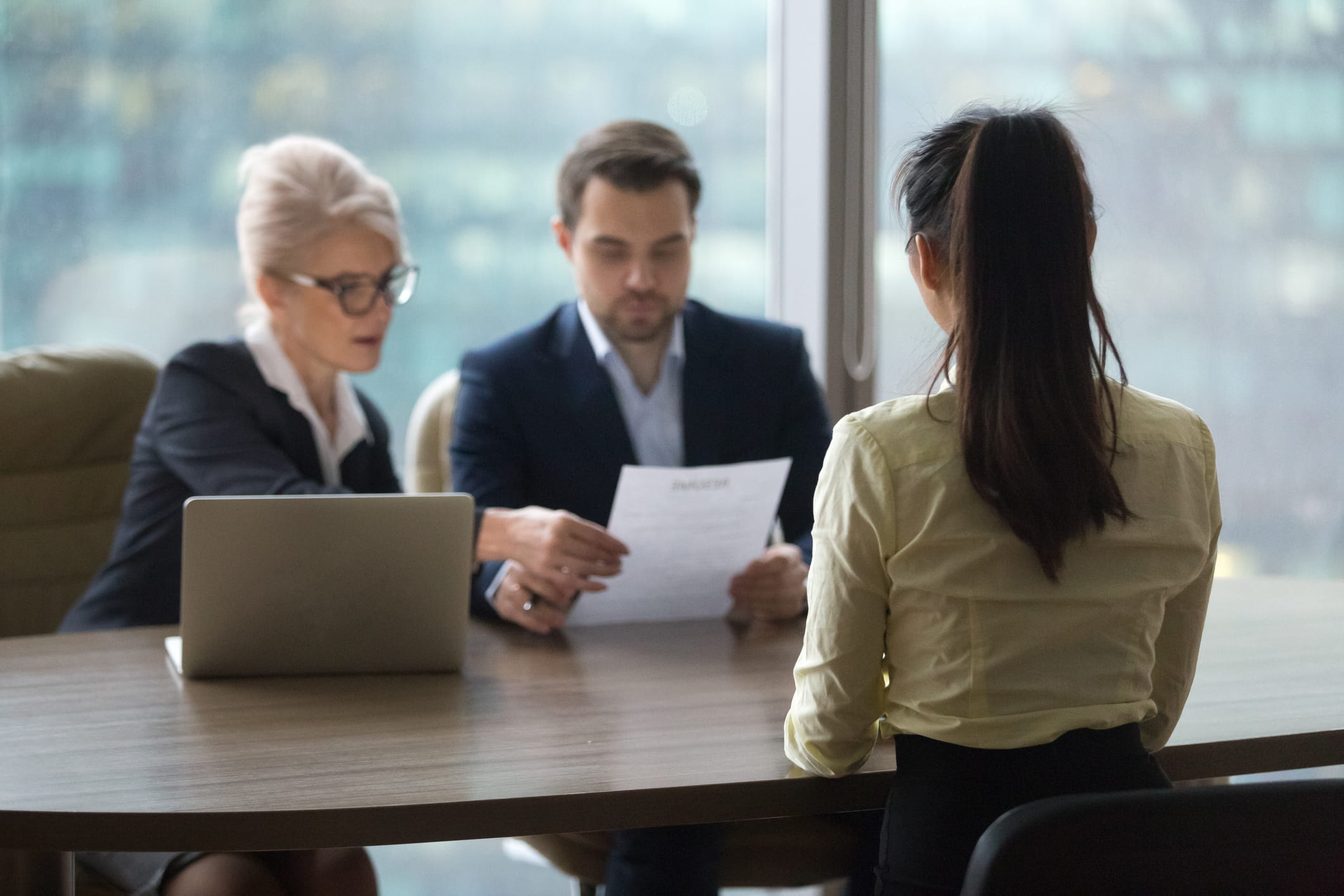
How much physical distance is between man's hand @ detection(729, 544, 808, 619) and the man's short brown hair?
78 centimetres

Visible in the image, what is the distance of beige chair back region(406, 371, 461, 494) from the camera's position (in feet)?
8.27

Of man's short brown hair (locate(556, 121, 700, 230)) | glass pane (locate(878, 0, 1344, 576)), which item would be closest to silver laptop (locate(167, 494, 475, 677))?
man's short brown hair (locate(556, 121, 700, 230))

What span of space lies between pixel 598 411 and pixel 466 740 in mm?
999

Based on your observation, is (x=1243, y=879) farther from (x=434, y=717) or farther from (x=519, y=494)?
(x=519, y=494)

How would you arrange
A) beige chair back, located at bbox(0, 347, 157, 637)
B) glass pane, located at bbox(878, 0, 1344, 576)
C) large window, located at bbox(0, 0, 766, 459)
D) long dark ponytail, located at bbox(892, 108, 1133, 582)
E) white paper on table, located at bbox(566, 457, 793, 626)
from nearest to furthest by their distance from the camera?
long dark ponytail, located at bbox(892, 108, 1133, 582) < white paper on table, located at bbox(566, 457, 793, 626) < beige chair back, located at bbox(0, 347, 157, 637) < large window, located at bbox(0, 0, 766, 459) < glass pane, located at bbox(878, 0, 1344, 576)

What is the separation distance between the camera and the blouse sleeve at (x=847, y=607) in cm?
110

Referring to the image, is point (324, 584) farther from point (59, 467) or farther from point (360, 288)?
point (59, 467)

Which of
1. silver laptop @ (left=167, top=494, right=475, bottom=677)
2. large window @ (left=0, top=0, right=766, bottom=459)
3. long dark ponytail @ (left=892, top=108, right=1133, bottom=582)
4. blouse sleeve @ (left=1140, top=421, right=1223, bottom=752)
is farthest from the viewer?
large window @ (left=0, top=0, right=766, bottom=459)

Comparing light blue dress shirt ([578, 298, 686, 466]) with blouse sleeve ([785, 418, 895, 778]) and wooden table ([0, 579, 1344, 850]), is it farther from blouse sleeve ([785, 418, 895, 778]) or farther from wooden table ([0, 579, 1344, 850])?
blouse sleeve ([785, 418, 895, 778])

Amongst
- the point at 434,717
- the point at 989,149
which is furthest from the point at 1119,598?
the point at 434,717

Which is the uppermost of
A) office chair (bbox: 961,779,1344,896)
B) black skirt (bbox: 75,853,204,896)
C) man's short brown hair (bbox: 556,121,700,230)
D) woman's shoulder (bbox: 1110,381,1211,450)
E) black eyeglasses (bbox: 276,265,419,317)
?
man's short brown hair (bbox: 556,121,700,230)

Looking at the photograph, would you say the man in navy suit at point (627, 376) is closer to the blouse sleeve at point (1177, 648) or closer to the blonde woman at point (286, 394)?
the blonde woman at point (286, 394)

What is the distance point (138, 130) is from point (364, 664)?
6.10 feet

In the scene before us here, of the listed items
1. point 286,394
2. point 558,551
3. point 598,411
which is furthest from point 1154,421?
point 286,394
